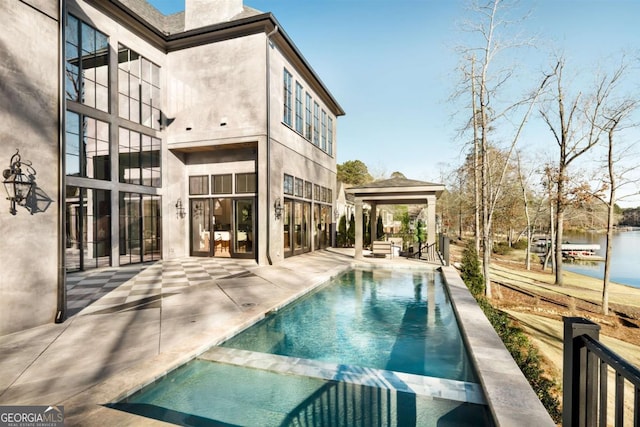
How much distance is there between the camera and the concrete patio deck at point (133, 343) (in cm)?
289

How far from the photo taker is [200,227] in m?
12.9

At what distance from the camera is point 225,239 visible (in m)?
12.8

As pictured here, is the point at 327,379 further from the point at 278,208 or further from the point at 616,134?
the point at 616,134

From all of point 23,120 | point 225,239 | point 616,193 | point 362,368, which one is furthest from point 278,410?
point 616,193

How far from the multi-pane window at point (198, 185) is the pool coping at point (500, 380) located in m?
10.5

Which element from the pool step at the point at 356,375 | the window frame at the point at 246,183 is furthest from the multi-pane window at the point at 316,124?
the pool step at the point at 356,375

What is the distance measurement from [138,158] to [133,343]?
28.9 ft

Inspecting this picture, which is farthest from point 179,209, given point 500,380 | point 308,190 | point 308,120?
point 500,380

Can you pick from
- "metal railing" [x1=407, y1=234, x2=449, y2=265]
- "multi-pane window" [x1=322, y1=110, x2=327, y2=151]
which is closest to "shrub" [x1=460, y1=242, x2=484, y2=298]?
"metal railing" [x1=407, y1=234, x2=449, y2=265]

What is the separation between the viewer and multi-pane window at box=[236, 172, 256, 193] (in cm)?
1217

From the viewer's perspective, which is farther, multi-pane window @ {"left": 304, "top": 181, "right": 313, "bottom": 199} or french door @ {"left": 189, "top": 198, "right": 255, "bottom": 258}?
multi-pane window @ {"left": 304, "top": 181, "right": 313, "bottom": 199}

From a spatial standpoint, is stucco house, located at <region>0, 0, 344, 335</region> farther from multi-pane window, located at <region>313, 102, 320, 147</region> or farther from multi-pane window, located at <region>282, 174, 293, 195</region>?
multi-pane window, located at <region>313, 102, 320, 147</region>

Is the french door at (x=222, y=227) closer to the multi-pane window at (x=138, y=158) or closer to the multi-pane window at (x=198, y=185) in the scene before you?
the multi-pane window at (x=198, y=185)

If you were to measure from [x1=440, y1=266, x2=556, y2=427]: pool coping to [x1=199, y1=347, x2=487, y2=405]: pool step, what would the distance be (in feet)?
0.63
